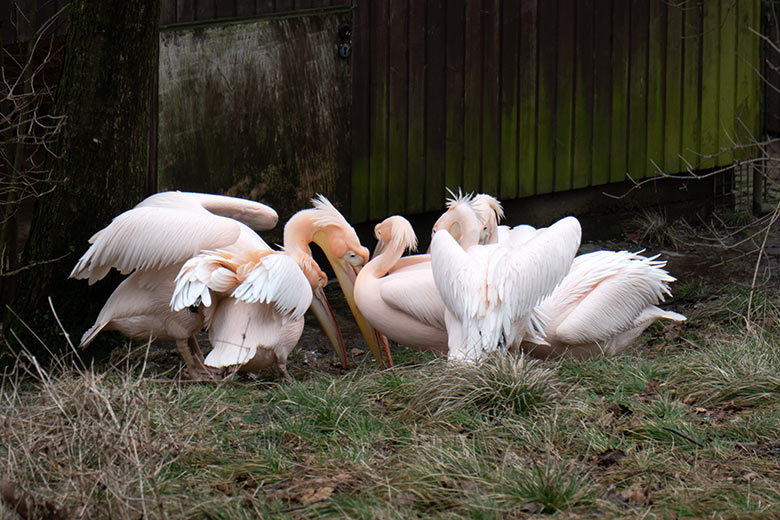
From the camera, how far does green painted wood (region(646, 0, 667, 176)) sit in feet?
32.2

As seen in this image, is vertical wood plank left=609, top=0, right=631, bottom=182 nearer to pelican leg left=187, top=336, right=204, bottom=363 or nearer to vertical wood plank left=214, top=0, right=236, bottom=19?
vertical wood plank left=214, top=0, right=236, bottom=19

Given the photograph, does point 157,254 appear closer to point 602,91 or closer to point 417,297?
point 417,297

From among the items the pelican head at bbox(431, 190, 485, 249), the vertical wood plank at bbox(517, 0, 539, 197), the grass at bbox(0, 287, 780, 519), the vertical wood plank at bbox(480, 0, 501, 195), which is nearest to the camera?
the grass at bbox(0, 287, 780, 519)

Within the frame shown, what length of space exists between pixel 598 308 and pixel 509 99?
11.3 ft

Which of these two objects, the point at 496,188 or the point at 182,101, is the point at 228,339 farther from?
the point at 496,188

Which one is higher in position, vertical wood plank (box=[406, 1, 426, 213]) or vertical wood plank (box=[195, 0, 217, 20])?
vertical wood plank (box=[195, 0, 217, 20])

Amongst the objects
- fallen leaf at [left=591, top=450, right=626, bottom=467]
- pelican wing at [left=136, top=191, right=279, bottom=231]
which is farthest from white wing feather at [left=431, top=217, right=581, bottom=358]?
pelican wing at [left=136, top=191, right=279, bottom=231]

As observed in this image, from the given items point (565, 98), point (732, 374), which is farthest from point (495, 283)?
point (565, 98)

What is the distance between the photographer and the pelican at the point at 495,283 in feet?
17.5

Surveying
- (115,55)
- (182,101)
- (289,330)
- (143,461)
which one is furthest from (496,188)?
(143,461)

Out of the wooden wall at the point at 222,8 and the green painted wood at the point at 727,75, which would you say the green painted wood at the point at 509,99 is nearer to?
the wooden wall at the point at 222,8

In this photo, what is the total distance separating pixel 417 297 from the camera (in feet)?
19.4

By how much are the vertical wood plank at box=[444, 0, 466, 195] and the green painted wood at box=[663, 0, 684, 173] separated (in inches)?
98.2

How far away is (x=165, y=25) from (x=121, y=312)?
2.09 meters
